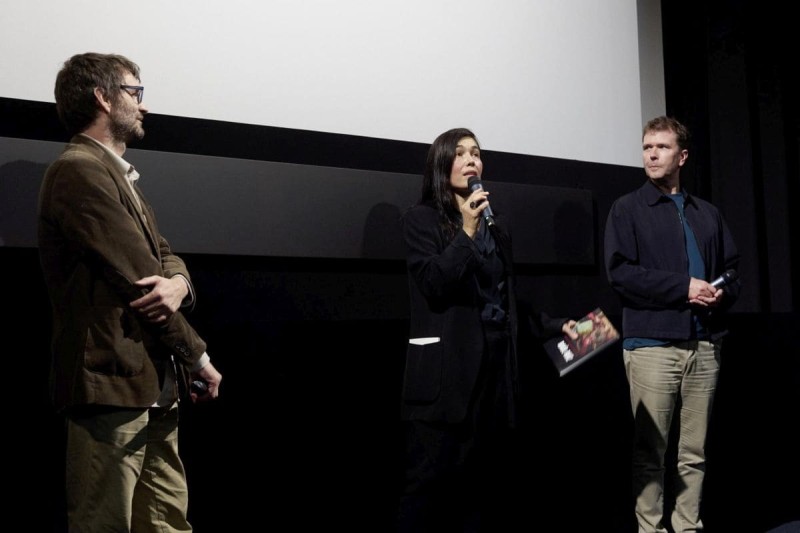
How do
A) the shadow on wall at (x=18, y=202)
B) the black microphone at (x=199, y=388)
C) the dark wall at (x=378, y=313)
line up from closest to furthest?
the black microphone at (x=199, y=388), the shadow on wall at (x=18, y=202), the dark wall at (x=378, y=313)

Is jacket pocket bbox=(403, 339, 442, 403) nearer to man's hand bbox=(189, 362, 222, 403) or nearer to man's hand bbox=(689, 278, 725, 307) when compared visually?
man's hand bbox=(189, 362, 222, 403)

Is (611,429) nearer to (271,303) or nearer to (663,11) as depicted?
(271,303)

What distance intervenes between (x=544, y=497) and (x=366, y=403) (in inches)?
34.4

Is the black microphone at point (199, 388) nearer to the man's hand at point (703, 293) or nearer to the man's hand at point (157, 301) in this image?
the man's hand at point (157, 301)

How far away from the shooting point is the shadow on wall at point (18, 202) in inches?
82.7

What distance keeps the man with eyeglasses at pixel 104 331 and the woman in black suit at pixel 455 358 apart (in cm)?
68

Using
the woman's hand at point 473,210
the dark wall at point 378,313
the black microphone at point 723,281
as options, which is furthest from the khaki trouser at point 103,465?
the black microphone at point 723,281

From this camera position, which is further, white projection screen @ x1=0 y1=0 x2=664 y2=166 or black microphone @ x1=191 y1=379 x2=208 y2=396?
white projection screen @ x1=0 y1=0 x2=664 y2=166

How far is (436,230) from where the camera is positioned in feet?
7.59

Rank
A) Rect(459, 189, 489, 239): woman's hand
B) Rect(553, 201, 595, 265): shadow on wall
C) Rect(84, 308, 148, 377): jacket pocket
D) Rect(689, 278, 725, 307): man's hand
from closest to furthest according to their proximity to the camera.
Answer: Rect(84, 308, 148, 377): jacket pocket, Rect(459, 189, 489, 239): woman's hand, Rect(689, 278, 725, 307): man's hand, Rect(553, 201, 595, 265): shadow on wall

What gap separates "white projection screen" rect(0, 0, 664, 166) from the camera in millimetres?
2289

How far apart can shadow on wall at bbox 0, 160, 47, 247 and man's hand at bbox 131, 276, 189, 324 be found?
640 millimetres

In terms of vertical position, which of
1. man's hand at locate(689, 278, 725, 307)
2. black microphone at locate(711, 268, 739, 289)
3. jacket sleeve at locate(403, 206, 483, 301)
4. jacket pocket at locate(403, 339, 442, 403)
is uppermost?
jacket sleeve at locate(403, 206, 483, 301)

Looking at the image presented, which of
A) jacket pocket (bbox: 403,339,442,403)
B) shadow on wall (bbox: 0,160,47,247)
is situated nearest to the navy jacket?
jacket pocket (bbox: 403,339,442,403)
